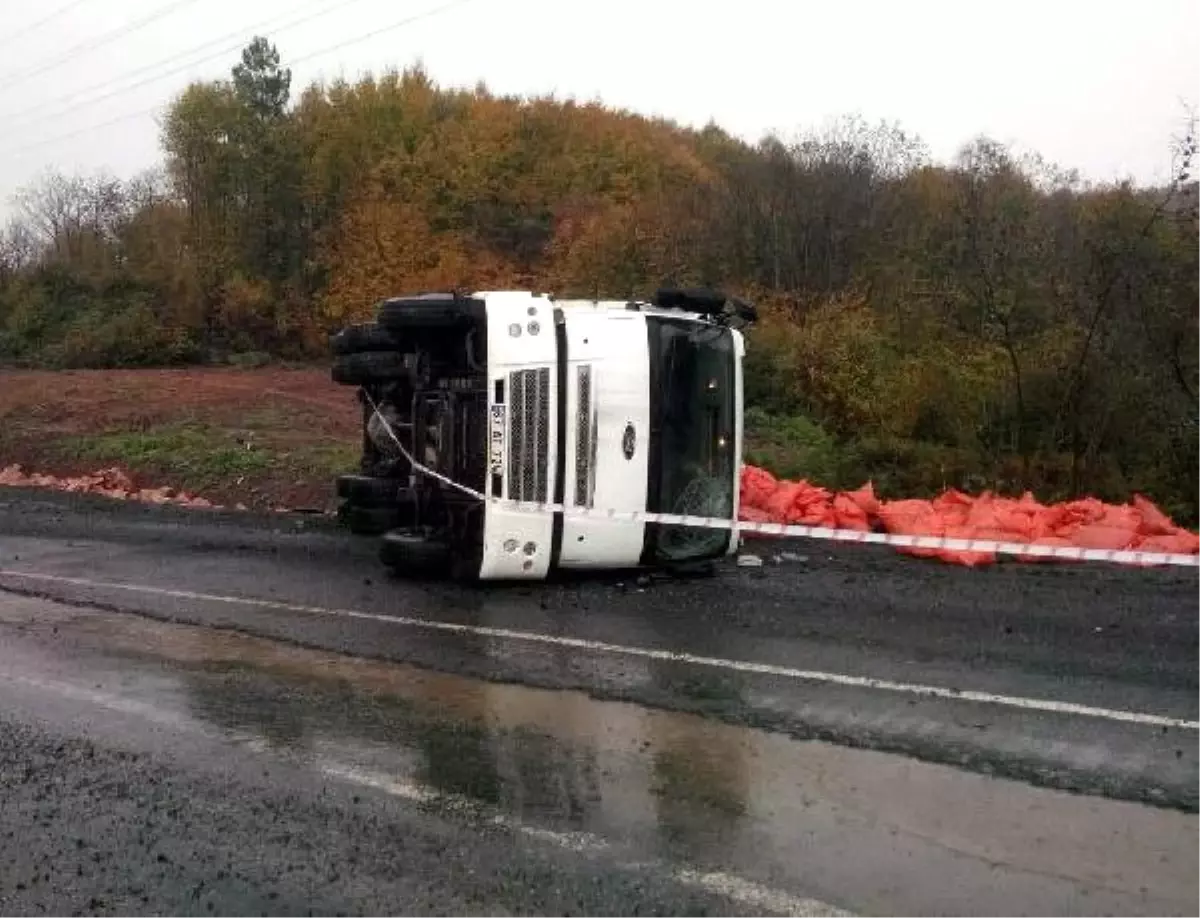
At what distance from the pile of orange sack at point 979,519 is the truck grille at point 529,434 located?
3.11 meters

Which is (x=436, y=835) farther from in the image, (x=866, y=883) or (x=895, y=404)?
(x=895, y=404)

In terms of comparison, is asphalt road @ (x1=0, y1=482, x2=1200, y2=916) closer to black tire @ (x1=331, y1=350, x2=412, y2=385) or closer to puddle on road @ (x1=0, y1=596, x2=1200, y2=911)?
puddle on road @ (x1=0, y1=596, x2=1200, y2=911)

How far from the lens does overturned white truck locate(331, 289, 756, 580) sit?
8148 mm

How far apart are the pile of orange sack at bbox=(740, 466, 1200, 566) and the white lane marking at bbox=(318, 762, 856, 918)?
19.0ft

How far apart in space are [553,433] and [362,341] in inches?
80.1

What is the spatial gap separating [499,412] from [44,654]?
317 cm

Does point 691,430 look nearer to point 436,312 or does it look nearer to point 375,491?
point 436,312

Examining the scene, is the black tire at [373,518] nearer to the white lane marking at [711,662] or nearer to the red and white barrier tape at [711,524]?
the red and white barrier tape at [711,524]

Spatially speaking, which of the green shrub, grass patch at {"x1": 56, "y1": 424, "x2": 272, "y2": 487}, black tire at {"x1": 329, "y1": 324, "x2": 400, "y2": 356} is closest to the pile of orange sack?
the green shrub

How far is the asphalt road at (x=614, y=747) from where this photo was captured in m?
3.69

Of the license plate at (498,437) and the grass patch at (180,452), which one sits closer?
the license plate at (498,437)

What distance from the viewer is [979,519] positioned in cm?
997

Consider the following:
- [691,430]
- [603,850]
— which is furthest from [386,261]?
[603,850]

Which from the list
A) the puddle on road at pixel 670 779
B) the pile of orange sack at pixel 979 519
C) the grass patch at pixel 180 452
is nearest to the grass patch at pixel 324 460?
the grass patch at pixel 180 452
